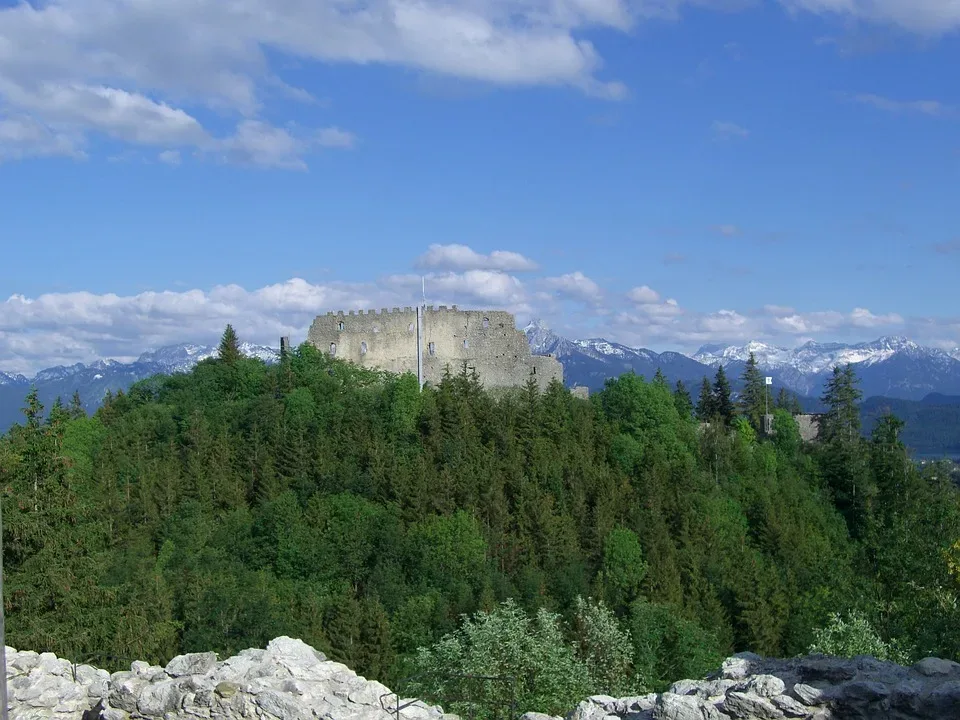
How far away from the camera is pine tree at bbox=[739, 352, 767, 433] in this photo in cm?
7925

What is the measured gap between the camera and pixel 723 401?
8019cm

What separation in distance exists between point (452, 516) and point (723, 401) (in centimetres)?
3190

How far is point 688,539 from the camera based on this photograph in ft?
189

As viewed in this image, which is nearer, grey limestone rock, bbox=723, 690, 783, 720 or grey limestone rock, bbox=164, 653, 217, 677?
grey limestone rock, bbox=723, 690, 783, 720

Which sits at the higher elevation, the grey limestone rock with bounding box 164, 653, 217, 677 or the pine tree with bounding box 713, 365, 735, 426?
the pine tree with bounding box 713, 365, 735, 426

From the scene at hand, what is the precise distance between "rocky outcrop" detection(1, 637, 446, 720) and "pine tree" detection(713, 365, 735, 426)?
197ft

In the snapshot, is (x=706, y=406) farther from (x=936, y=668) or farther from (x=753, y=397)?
(x=936, y=668)

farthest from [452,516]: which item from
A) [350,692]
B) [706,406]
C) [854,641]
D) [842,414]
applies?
[350,692]

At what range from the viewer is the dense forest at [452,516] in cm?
4347

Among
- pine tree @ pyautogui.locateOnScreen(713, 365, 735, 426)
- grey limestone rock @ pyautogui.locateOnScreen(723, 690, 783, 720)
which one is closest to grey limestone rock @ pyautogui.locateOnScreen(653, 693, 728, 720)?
grey limestone rock @ pyautogui.locateOnScreen(723, 690, 783, 720)

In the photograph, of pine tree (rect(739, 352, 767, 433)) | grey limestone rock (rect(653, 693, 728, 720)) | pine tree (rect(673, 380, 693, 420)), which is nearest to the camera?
grey limestone rock (rect(653, 693, 728, 720))

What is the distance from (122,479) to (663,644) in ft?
95.1

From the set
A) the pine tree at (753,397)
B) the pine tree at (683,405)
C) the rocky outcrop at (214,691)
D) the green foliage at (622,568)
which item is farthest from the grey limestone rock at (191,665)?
the pine tree at (753,397)

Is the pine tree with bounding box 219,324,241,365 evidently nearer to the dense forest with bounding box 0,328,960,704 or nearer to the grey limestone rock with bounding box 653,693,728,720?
the dense forest with bounding box 0,328,960,704
